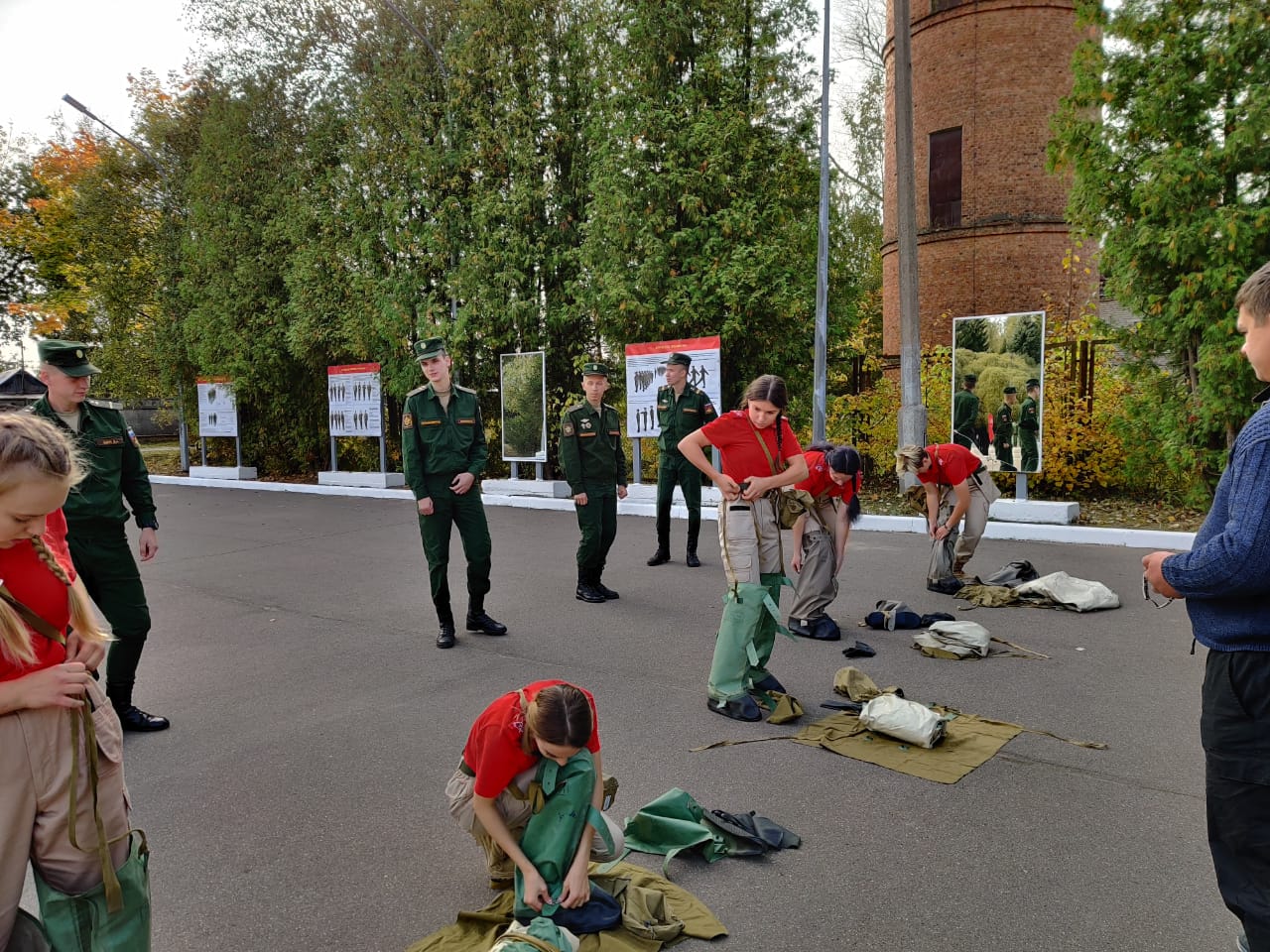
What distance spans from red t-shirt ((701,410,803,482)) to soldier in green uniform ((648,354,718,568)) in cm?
407

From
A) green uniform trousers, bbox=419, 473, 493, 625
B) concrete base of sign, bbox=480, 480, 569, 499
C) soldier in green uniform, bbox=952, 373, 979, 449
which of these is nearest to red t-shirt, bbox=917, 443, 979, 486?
green uniform trousers, bbox=419, 473, 493, 625

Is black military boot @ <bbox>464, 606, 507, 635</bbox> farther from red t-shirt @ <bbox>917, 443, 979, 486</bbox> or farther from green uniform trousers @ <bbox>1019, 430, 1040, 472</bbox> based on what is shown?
green uniform trousers @ <bbox>1019, 430, 1040, 472</bbox>

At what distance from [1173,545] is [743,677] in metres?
6.76

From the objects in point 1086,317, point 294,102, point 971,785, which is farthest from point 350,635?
point 294,102

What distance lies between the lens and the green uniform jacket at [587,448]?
308 inches

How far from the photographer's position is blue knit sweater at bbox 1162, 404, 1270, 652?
2078mm

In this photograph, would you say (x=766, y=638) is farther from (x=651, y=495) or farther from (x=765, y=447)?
(x=651, y=495)

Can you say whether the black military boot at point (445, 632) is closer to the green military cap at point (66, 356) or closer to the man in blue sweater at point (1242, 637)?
the green military cap at point (66, 356)

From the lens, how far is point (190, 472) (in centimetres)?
2359

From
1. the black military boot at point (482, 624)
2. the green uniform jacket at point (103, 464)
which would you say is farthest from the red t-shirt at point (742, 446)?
the green uniform jacket at point (103, 464)

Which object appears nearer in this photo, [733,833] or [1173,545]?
[733,833]

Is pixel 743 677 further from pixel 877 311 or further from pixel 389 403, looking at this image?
pixel 877 311

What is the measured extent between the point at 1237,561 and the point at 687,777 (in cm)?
260

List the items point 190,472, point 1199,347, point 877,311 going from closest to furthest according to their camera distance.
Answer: point 1199,347, point 190,472, point 877,311
